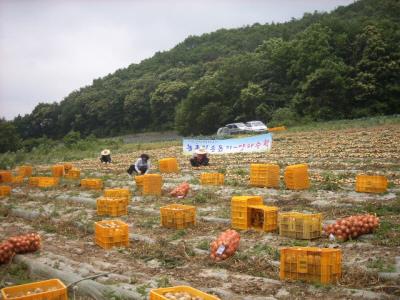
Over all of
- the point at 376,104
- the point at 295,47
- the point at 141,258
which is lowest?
the point at 141,258

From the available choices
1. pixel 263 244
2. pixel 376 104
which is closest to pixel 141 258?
pixel 263 244

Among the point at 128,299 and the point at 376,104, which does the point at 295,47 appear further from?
the point at 128,299

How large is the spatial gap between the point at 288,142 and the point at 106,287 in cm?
2029

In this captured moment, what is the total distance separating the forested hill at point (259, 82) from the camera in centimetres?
3975

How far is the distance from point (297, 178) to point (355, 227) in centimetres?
420

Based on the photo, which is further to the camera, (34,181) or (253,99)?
(253,99)

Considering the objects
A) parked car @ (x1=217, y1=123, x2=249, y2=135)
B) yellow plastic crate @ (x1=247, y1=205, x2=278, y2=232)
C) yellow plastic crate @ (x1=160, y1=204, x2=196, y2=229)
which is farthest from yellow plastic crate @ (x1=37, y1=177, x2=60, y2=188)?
parked car @ (x1=217, y1=123, x2=249, y2=135)

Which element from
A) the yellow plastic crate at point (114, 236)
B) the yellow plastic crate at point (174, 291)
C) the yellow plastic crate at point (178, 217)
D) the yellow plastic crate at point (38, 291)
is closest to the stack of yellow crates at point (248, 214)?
the yellow plastic crate at point (178, 217)

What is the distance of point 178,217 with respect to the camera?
28.7 ft

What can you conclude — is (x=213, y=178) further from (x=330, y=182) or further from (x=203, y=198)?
(x=330, y=182)

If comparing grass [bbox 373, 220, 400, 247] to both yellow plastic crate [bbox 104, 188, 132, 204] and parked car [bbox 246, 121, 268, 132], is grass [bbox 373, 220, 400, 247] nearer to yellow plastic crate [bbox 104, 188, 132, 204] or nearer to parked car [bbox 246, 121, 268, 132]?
yellow plastic crate [bbox 104, 188, 132, 204]

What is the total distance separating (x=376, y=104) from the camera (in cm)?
3956

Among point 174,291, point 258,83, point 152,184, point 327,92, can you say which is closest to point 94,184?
point 152,184

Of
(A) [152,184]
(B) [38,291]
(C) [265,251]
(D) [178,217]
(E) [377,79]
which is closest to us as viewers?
(B) [38,291]
